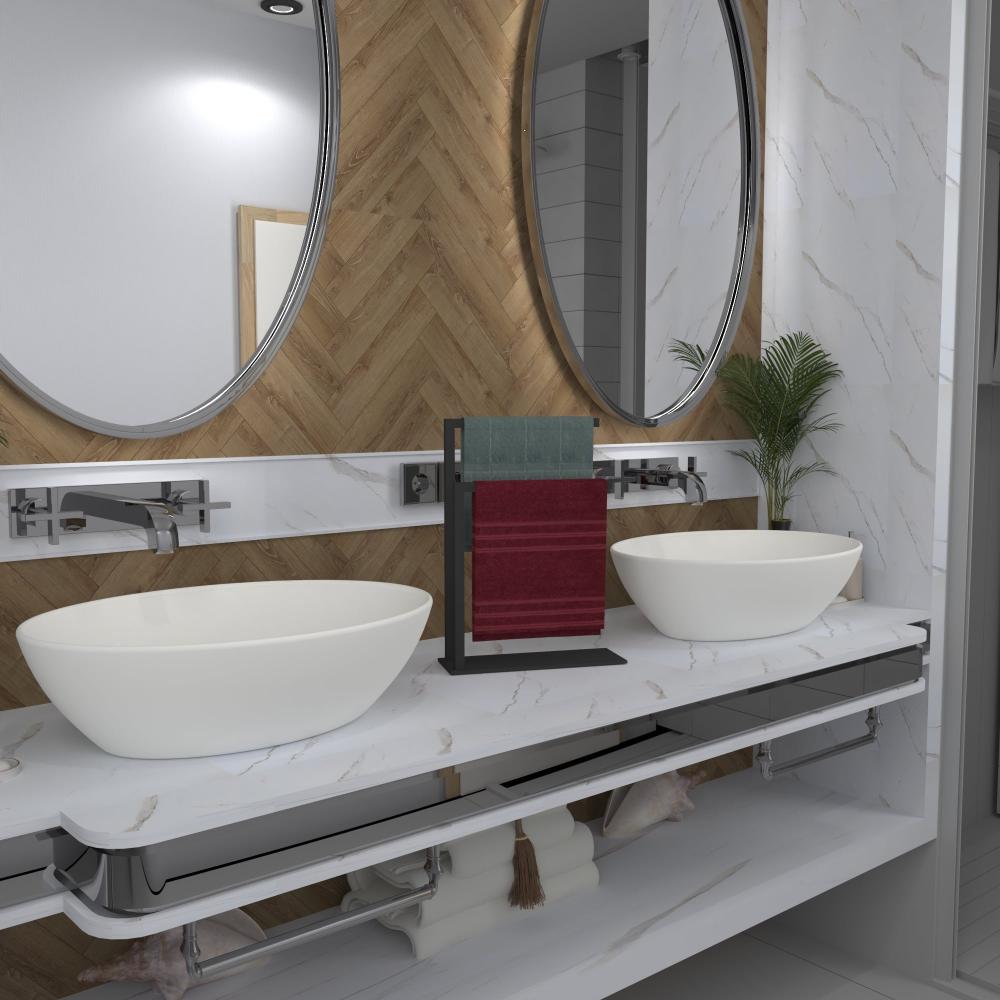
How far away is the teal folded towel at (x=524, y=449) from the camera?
69.7 inches

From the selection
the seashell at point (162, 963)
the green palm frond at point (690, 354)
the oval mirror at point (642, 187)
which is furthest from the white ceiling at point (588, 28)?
the seashell at point (162, 963)

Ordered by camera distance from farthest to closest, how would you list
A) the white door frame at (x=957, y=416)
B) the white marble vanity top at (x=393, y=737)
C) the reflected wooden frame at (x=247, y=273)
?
the white door frame at (x=957, y=416)
the reflected wooden frame at (x=247, y=273)
the white marble vanity top at (x=393, y=737)

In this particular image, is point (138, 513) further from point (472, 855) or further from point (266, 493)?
point (472, 855)

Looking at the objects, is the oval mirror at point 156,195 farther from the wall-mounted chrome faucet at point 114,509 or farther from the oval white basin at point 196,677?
the oval white basin at point 196,677

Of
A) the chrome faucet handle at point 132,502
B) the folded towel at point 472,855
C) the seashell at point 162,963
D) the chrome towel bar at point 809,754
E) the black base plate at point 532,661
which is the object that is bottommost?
the seashell at point 162,963

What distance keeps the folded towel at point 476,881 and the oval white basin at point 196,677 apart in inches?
22.1

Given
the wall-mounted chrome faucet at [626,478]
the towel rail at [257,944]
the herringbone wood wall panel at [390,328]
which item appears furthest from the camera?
the wall-mounted chrome faucet at [626,478]

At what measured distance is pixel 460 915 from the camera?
5.99 ft

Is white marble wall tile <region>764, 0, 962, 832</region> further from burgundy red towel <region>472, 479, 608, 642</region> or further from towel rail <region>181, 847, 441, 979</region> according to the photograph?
towel rail <region>181, 847, 441, 979</region>

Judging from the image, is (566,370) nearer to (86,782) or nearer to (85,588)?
(85,588)

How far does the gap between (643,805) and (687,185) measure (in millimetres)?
1427

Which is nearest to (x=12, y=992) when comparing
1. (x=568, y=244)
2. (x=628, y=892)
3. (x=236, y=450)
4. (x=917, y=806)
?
(x=236, y=450)

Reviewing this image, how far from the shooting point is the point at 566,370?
2256 mm

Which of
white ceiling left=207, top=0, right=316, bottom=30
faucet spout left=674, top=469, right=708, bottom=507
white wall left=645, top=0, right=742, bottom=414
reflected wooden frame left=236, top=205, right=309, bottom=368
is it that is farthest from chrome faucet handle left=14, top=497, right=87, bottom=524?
white wall left=645, top=0, right=742, bottom=414
